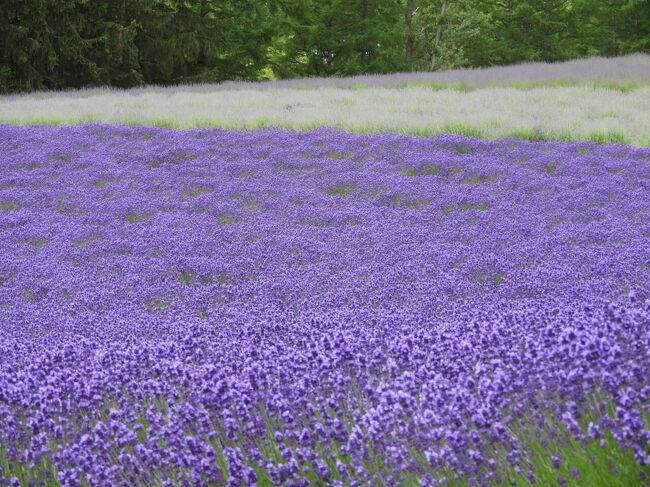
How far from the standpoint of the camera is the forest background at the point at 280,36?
77.6 ft

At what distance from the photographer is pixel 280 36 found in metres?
33.7

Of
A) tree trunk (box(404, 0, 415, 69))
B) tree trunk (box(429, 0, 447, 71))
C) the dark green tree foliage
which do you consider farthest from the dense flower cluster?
tree trunk (box(429, 0, 447, 71))

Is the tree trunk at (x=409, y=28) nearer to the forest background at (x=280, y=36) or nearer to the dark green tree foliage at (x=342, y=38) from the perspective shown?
the forest background at (x=280, y=36)

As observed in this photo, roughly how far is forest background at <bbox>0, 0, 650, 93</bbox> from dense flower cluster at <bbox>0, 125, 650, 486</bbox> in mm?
11954

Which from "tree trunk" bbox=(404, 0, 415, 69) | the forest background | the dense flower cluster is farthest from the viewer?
"tree trunk" bbox=(404, 0, 415, 69)

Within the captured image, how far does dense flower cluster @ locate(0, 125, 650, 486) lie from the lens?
274 cm

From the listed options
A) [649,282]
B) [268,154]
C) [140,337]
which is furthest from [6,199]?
[649,282]

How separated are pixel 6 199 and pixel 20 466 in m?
7.15

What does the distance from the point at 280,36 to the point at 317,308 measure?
2976cm

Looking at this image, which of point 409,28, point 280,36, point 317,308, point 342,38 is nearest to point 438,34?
point 409,28

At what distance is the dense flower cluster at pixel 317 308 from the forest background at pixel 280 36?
39.2 feet

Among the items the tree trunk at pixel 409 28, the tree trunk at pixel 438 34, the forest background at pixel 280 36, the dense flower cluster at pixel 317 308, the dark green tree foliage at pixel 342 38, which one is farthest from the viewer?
the dark green tree foliage at pixel 342 38

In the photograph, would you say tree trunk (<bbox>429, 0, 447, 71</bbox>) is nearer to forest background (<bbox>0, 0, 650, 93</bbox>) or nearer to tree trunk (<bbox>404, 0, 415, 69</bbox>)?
forest background (<bbox>0, 0, 650, 93</bbox>)

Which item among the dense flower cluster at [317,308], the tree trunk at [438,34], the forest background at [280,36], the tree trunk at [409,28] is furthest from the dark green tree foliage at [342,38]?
the dense flower cluster at [317,308]
